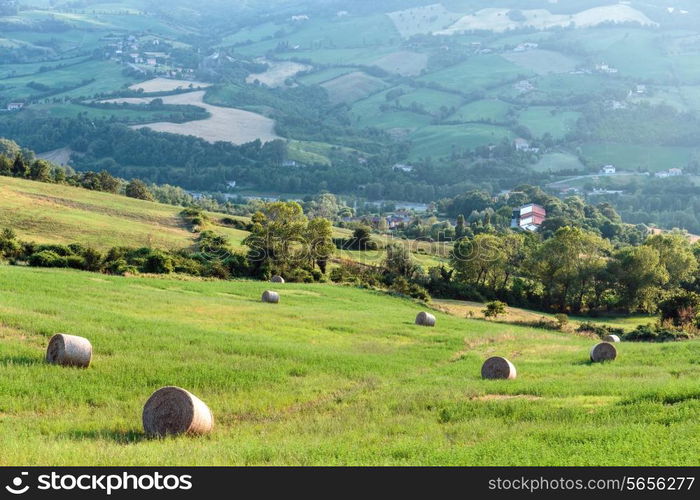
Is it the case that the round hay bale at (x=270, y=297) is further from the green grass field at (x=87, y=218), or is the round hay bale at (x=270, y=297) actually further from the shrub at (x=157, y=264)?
the green grass field at (x=87, y=218)

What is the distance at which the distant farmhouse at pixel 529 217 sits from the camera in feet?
449

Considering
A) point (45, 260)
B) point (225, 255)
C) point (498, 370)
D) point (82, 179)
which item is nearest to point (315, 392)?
point (498, 370)

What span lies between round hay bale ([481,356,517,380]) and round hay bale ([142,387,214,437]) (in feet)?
38.8

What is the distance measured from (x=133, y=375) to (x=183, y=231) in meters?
56.5

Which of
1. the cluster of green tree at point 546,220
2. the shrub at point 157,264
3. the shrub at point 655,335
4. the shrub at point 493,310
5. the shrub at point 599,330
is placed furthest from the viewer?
the cluster of green tree at point 546,220

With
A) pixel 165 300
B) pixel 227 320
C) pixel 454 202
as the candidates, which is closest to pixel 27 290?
pixel 165 300

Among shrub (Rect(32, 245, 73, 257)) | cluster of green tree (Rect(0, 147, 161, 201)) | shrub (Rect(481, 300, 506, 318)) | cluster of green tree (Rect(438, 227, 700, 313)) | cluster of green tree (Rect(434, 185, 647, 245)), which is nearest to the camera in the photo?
shrub (Rect(32, 245, 73, 257))

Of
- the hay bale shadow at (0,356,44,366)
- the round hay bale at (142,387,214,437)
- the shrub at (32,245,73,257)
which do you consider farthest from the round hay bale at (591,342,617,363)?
the shrub at (32,245,73,257)

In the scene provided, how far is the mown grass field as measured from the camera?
12992 mm

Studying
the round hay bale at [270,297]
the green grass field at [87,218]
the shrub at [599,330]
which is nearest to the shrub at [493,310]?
the shrub at [599,330]

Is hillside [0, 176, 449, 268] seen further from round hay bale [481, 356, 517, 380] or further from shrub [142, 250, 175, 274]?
round hay bale [481, 356, 517, 380]

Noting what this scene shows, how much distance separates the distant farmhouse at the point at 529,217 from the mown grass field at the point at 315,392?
107 m

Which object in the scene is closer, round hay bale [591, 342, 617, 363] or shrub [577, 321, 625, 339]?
round hay bale [591, 342, 617, 363]
